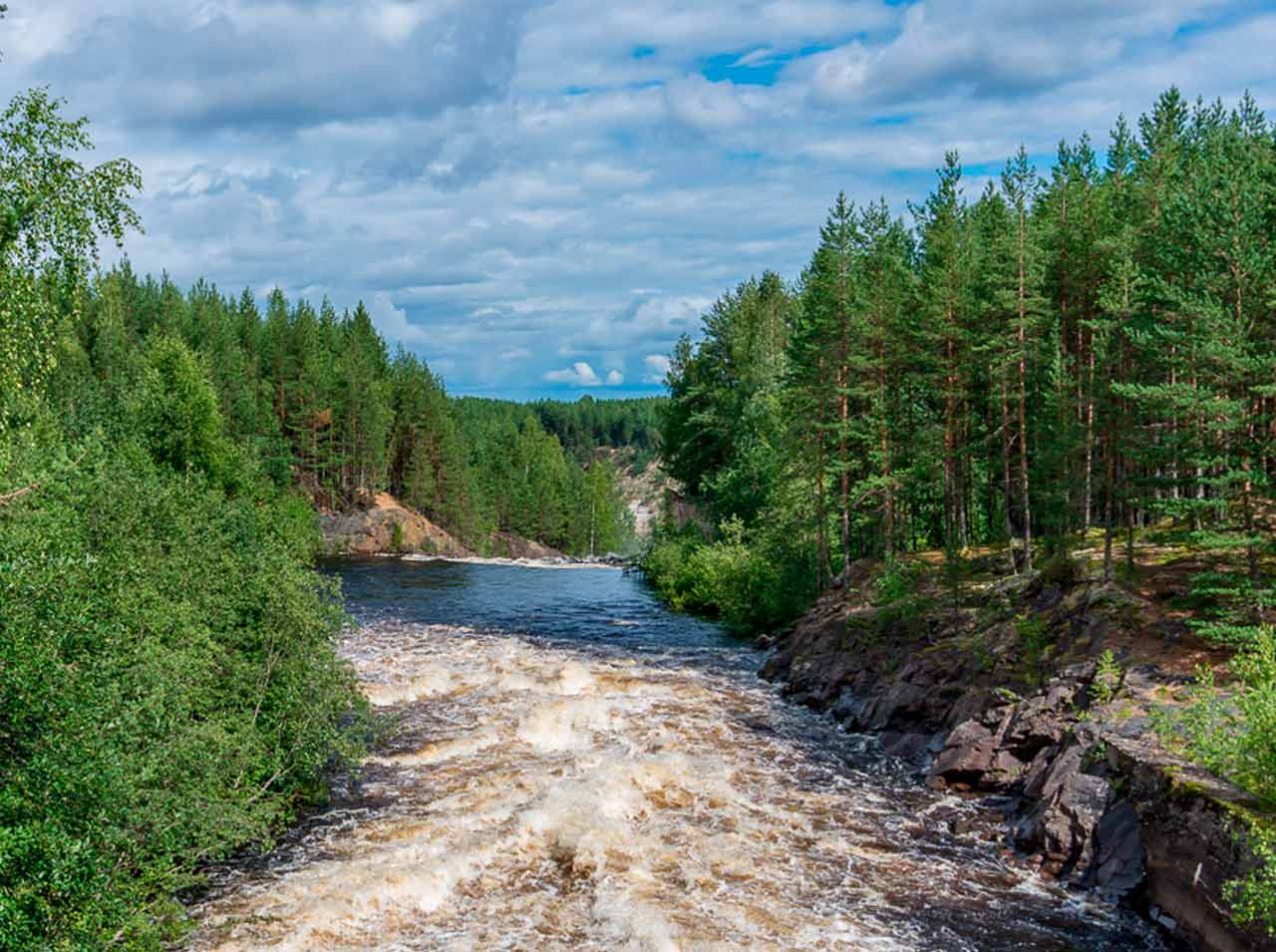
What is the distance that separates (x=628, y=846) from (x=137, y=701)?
998cm

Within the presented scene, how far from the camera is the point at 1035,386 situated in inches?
1428

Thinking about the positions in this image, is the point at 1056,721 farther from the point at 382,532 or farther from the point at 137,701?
the point at 382,532

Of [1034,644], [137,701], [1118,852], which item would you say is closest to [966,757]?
[1034,644]

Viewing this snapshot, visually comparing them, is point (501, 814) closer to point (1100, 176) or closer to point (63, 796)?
point (63, 796)

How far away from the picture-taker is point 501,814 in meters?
20.0

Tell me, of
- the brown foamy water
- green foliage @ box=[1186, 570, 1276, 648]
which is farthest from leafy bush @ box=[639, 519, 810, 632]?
green foliage @ box=[1186, 570, 1276, 648]

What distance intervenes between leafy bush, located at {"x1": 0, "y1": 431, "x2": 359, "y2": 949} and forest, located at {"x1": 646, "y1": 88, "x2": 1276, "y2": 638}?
67.3 feet

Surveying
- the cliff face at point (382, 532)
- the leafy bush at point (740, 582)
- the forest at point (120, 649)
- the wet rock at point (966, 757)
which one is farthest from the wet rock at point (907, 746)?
the cliff face at point (382, 532)

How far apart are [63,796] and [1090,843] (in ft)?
55.9

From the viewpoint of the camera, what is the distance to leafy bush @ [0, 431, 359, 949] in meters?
10.9

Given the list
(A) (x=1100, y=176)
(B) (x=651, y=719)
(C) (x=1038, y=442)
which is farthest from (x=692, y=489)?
(B) (x=651, y=719)

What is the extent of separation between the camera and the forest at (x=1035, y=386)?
24.4 meters

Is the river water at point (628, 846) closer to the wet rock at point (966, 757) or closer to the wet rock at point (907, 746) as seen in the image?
the wet rock at point (907, 746)

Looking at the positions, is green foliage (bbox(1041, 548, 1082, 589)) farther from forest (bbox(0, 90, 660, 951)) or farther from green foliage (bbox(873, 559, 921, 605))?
forest (bbox(0, 90, 660, 951))
